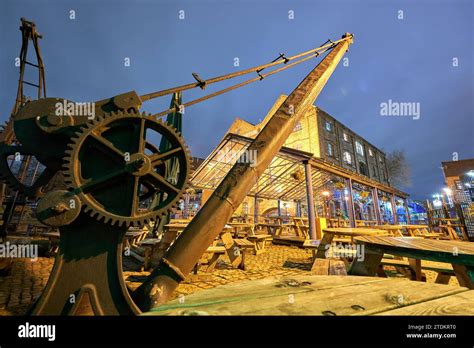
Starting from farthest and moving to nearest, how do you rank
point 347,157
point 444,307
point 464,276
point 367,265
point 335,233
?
point 347,157
point 335,233
point 367,265
point 464,276
point 444,307

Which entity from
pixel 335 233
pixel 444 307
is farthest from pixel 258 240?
pixel 444 307

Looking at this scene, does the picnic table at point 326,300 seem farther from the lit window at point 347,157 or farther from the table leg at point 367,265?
the lit window at point 347,157

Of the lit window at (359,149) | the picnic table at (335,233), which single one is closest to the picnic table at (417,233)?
the picnic table at (335,233)

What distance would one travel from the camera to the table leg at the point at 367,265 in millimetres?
2605

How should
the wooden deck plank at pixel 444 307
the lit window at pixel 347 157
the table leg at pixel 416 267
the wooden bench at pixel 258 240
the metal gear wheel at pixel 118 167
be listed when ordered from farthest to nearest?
1. the lit window at pixel 347 157
2. the wooden bench at pixel 258 240
3. the table leg at pixel 416 267
4. the metal gear wheel at pixel 118 167
5. the wooden deck plank at pixel 444 307

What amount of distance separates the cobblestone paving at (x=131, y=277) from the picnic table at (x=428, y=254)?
92.2 inches

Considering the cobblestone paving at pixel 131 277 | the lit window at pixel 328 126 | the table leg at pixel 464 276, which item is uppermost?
the lit window at pixel 328 126

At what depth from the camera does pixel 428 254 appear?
5.73ft

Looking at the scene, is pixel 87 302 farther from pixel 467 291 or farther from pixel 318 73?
pixel 318 73

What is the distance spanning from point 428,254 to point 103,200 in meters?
2.89

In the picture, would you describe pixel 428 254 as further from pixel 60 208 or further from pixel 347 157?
pixel 347 157

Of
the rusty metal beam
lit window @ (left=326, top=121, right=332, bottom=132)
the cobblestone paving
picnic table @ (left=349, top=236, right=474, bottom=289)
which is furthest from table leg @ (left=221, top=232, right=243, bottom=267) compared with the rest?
lit window @ (left=326, top=121, right=332, bottom=132)

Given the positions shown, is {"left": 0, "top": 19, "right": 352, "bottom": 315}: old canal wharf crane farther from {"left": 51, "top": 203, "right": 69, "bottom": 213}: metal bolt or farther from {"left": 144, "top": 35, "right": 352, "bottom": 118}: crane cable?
{"left": 144, "top": 35, "right": 352, "bottom": 118}: crane cable
